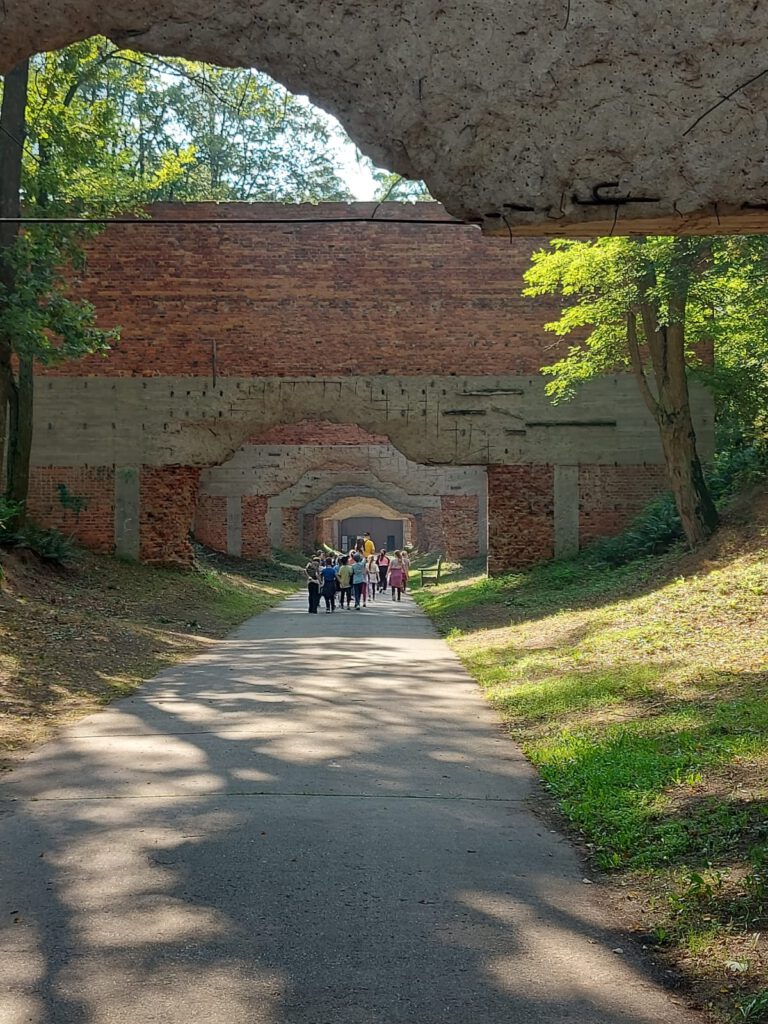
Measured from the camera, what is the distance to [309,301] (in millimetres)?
23172

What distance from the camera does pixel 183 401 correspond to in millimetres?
23141

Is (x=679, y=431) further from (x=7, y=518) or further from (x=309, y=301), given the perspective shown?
(x=7, y=518)

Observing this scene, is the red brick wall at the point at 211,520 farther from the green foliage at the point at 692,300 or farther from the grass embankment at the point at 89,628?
the green foliage at the point at 692,300

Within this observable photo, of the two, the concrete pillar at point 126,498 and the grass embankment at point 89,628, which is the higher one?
the concrete pillar at point 126,498

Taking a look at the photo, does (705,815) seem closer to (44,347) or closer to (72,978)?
(72,978)

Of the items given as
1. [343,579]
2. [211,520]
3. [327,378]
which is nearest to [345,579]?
[343,579]

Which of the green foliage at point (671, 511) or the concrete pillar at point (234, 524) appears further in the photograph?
the concrete pillar at point (234, 524)

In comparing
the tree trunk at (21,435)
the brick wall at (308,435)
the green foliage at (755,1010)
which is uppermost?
the brick wall at (308,435)

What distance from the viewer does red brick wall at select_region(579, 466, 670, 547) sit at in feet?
75.3

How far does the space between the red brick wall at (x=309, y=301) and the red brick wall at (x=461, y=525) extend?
13.7m

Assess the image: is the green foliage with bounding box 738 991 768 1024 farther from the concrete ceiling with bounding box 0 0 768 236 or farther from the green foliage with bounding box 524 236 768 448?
the green foliage with bounding box 524 236 768 448

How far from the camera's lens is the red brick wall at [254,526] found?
116 feet

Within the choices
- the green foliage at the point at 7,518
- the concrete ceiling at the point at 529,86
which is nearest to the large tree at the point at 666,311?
the green foliage at the point at 7,518

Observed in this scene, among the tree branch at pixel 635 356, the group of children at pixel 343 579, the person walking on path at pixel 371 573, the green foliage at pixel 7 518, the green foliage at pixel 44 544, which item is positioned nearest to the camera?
the green foliage at pixel 7 518
